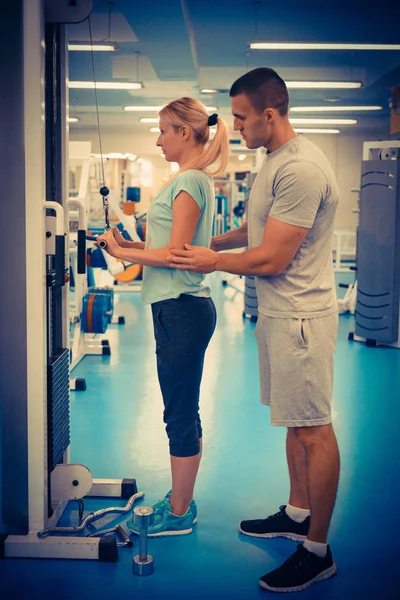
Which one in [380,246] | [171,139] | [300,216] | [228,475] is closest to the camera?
[300,216]

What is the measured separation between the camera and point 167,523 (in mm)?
2555

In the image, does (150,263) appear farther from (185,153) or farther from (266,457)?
(266,457)

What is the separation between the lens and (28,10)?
217 centimetres

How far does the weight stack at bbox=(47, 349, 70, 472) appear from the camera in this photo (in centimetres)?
239

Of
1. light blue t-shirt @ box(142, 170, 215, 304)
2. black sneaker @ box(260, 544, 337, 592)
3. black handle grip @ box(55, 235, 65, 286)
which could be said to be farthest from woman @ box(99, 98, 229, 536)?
black sneaker @ box(260, 544, 337, 592)

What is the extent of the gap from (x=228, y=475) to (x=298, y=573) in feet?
3.21

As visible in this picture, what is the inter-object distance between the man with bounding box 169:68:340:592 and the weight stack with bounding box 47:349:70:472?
0.64 metres

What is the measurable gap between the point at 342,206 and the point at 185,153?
15.1m

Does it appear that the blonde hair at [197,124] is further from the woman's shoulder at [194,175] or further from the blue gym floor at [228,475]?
the blue gym floor at [228,475]

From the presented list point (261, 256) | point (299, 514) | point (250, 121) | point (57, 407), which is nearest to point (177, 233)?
point (261, 256)

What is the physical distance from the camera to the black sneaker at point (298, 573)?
7.13ft

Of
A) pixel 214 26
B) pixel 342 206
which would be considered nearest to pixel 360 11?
pixel 214 26

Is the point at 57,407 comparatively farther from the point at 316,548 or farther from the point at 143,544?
the point at 316,548

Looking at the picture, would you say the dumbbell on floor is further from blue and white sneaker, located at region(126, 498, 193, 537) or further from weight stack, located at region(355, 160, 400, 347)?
weight stack, located at region(355, 160, 400, 347)
